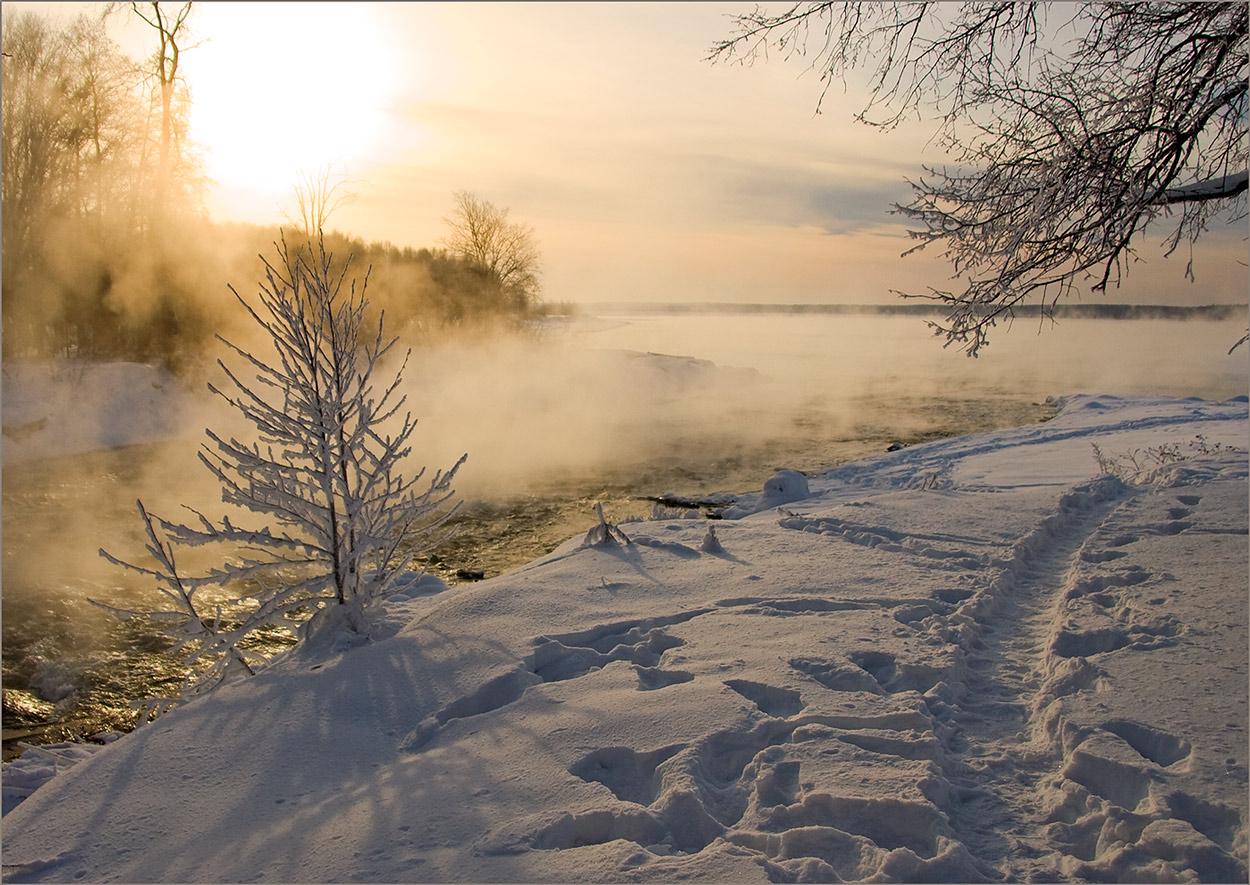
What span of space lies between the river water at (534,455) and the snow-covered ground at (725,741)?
2.96 m

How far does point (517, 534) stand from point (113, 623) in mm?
4495

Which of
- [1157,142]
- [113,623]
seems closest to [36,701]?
[113,623]

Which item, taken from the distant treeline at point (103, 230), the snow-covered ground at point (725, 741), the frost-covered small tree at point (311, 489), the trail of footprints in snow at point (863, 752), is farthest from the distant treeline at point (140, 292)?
the trail of footprints in snow at point (863, 752)

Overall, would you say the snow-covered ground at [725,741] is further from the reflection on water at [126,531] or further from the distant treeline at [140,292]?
the distant treeline at [140,292]

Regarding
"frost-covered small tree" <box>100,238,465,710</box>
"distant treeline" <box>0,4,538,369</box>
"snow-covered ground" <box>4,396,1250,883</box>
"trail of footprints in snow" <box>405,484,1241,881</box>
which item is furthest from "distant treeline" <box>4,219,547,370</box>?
"trail of footprints in snow" <box>405,484,1241,881</box>

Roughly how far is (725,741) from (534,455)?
12.0 metres

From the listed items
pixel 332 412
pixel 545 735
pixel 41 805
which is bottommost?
pixel 41 805

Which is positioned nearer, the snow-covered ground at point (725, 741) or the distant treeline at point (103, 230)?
the snow-covered ground at point (725, 741)

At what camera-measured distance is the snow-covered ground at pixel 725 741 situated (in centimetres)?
255

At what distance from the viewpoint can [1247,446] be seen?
415 inches

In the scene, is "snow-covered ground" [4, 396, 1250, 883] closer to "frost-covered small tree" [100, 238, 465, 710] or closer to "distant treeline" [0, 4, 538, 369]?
"frost-covered small tree" [100, 238, 465, 710]

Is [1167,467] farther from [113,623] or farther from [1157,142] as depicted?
[113,623]

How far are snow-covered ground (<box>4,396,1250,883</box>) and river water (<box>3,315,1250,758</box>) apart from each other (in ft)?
9.72

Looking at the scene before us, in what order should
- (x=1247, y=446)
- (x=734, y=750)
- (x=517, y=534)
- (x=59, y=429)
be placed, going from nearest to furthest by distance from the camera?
1. (x=734, y=750)
2. (x=517, y=534)
3. (x=1247, y=446)
4. (x=59, y=429)
